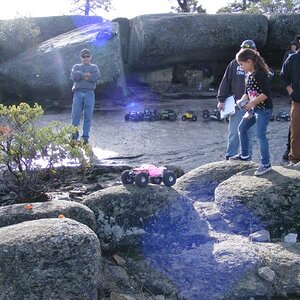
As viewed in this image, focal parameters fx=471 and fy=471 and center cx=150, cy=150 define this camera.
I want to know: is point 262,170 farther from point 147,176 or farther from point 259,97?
point 147,176

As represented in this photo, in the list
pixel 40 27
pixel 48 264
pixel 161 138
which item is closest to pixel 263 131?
pixel 48 264

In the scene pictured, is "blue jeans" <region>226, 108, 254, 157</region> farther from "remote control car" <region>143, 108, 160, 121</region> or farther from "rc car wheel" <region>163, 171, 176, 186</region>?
"remote control car" <region>143, 108, 160, 121</region>

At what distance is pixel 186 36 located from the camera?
16.3m

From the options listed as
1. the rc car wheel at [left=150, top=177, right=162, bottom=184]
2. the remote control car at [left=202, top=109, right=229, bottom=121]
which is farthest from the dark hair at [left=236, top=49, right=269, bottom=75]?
the remote control car at [left=202, top=109, right=229, bottom=121]

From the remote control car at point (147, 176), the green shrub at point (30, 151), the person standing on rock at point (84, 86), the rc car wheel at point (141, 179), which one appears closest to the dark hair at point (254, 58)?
the remote control car at point (147, 176)

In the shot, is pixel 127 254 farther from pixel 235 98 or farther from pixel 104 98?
pixel 104 98

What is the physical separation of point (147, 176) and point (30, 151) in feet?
4.44

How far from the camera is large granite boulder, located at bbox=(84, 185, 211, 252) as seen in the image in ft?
16.7

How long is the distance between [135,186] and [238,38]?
12.6m

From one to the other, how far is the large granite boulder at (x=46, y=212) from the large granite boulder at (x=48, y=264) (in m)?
0.73

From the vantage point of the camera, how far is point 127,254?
5.02 meters

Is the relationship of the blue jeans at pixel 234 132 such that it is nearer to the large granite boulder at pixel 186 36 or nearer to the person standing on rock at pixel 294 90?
the person standing on rock at pixel 294 90

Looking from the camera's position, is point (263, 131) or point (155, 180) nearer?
point (155, 180)

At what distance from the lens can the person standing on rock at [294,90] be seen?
674 cm
